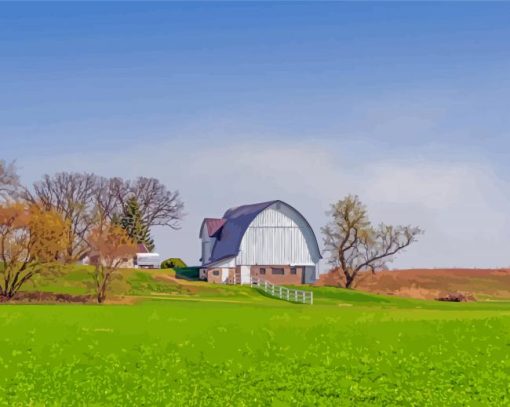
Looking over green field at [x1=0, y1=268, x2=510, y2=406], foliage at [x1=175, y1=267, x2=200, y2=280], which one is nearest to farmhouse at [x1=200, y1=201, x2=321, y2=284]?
foliage at [x1=175, y1=267, x2=200, y2=280]

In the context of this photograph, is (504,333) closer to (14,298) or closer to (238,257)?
(14,298)

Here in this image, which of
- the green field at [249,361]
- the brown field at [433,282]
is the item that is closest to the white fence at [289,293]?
the brown field at [433,282]

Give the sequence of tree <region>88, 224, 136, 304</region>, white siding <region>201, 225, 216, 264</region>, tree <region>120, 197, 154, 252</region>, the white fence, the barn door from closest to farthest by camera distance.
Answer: tree <region>88, 224, 136, 304</region> → the white fence → the barn door → white siding <region>201, 225, 216, 264</region> → tree <region>120, 197, 154, 252</region>

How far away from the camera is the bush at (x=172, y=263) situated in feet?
390

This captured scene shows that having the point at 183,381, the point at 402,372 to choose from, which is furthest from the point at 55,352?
the point at 402,372

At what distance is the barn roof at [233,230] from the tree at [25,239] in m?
35.0

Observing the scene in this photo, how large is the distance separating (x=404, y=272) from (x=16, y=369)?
301ft

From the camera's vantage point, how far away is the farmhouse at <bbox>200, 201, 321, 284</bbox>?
101m

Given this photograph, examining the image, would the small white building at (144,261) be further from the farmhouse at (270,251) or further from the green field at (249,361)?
the green field at (249,361)

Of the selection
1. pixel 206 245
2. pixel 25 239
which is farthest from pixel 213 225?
pixel 25 239

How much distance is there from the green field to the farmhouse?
2049 inches

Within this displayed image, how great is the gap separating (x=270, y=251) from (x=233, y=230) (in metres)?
6.85

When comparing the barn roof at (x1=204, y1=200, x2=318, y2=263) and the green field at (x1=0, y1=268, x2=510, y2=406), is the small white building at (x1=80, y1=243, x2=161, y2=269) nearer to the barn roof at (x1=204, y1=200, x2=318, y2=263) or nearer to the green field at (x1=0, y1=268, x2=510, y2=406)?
the barn roof at (x1=204, y1=200, x2=318, y2=263)

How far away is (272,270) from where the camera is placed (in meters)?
102
